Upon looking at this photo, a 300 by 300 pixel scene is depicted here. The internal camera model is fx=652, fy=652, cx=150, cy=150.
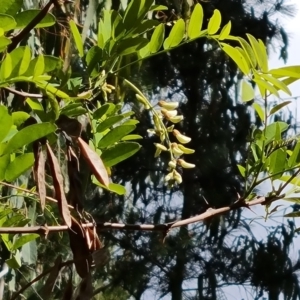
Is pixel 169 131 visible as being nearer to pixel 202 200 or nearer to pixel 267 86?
pixel 267 86

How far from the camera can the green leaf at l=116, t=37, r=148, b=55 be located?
0.38 metres

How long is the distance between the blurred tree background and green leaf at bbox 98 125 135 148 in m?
2.81

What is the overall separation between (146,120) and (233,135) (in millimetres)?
760

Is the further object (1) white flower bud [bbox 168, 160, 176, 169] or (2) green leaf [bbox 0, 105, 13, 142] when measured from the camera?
(1) white flower bud [bbox 168, 160, 176, 169]

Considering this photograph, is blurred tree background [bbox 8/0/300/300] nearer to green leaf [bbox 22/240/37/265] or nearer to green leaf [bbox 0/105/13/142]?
green leaf [bbox 22/240/37/265]

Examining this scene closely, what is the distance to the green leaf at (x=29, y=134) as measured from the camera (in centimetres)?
32

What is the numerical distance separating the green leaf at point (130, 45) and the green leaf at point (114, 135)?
0.05 meters

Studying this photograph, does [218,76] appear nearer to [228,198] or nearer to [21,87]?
[228,198]

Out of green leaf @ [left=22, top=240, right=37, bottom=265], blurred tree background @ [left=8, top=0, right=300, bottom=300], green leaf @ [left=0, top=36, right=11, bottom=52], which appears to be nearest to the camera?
green leaf @ [left=0, top=36, right=11, bottom=52]

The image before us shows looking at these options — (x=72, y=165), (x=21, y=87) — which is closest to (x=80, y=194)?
(x=72, y=165)

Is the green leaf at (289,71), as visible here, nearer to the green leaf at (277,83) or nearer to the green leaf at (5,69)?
the green leaf at (277,83)

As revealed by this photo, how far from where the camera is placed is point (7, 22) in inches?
13.2

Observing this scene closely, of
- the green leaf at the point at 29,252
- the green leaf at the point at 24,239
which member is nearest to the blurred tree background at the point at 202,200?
the green leaf at the point at 29,252

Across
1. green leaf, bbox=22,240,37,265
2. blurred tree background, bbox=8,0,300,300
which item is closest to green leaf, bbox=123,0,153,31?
green leaf, bbox=22,240,37,265
